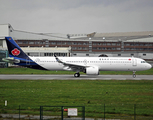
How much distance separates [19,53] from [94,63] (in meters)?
14.1

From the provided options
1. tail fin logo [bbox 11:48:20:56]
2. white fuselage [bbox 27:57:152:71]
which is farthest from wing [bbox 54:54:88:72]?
tail fin logo [bbox 11:48:20:56]

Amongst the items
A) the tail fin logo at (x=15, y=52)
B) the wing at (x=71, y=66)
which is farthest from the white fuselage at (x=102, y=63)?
the tail fin logo at (x=15, y=52)

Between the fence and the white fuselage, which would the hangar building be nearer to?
the white fuselage

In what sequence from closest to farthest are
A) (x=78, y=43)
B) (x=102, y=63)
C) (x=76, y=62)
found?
(x=102, y=63)
(x=76, y=62)
(x=78, y=43)

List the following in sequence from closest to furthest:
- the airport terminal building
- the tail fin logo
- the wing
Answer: the wing
the tail fin logo
the airport terminal building

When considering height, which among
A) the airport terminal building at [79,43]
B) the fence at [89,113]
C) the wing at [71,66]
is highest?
the airport terminal building at [79,43]

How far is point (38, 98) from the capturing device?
20109 millimetres

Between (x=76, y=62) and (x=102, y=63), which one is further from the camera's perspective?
(x=76, y=62)

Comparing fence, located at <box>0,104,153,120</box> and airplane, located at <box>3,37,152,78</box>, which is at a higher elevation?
airplane, located at <box>3,37,152,78</box>

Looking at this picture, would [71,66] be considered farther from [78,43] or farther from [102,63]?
[78,43]

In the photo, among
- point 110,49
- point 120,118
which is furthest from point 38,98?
point 110,49

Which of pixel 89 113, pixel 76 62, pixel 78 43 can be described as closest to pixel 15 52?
pixel 76 62

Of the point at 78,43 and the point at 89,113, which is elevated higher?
the point at 78,43

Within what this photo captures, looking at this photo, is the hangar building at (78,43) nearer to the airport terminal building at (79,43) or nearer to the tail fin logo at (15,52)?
the airport terminal building at (79,43)
